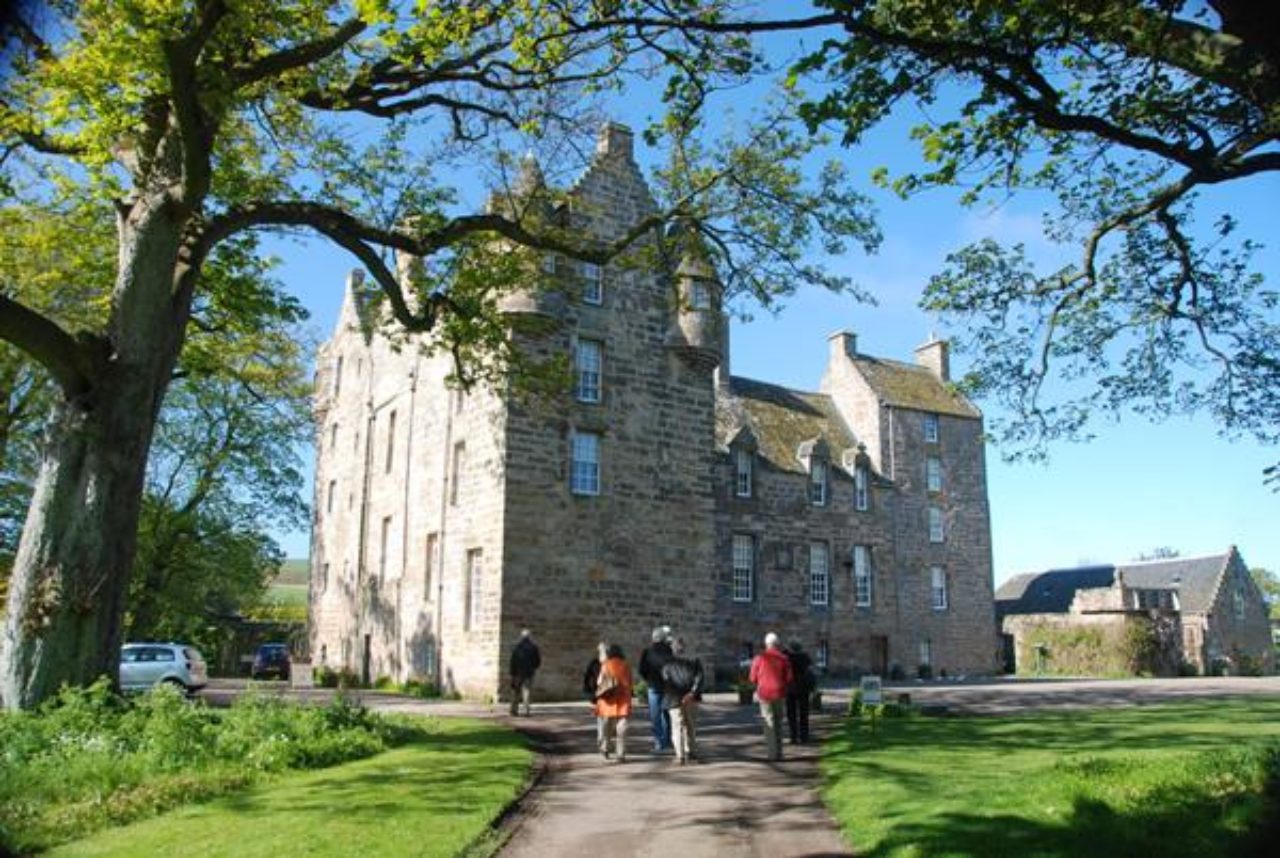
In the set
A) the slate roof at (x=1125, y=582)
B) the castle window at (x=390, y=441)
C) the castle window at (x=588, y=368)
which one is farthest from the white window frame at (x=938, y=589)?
the castle window at (x=390, y=441)

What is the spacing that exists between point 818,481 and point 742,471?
13.8ft

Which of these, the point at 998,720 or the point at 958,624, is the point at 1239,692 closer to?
the point at 998,720

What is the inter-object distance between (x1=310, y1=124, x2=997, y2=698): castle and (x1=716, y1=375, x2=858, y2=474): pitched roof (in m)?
0.13

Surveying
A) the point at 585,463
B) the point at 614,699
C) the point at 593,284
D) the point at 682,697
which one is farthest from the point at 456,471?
the point at 682,697

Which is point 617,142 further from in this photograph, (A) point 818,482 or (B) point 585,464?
(A) point 818,482

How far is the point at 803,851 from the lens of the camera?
30.2 feet

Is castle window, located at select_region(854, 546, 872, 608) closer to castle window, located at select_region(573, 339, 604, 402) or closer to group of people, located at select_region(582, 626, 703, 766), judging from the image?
castle window, located at select_region(573, 339, 604, 402)

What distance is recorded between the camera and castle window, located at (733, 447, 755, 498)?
37562 millimetres

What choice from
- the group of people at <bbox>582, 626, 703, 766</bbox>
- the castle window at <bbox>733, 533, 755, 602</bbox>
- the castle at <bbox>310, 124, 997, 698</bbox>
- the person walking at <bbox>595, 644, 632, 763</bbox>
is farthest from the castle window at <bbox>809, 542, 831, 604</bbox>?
the person walking at <bbox>595, 644, 632, 763</bbox>

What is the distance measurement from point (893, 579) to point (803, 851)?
111ft

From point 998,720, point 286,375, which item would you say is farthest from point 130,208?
point 286,375

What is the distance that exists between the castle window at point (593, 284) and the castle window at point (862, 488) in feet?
58.0

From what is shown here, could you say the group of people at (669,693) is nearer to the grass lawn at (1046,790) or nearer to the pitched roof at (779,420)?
the grass lawn at (1046,790)

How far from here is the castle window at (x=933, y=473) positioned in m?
45.1
